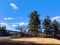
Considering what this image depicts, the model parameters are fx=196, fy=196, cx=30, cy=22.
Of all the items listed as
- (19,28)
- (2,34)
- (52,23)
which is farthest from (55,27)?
(19,28)

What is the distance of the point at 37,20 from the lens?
73375 mm

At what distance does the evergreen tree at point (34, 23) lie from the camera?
7219cm

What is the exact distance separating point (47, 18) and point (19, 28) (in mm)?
41049

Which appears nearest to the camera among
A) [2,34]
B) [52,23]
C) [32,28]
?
[32,28]

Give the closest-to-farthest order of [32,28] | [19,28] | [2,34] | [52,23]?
[32,28]
[52,23]
[2,34]
[19,28]

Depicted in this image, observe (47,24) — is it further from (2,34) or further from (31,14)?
(2,34)

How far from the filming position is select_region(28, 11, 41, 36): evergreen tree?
72.2m

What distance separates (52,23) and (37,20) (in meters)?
9.38

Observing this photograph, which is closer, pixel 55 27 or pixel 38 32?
pixel 38 32

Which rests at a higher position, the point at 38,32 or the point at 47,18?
the point at 47,18

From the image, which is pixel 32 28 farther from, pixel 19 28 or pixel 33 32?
pixel 19 28

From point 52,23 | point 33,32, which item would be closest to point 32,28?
point 33,32

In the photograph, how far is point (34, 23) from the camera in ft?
238

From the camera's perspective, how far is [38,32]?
75438 millimetres
